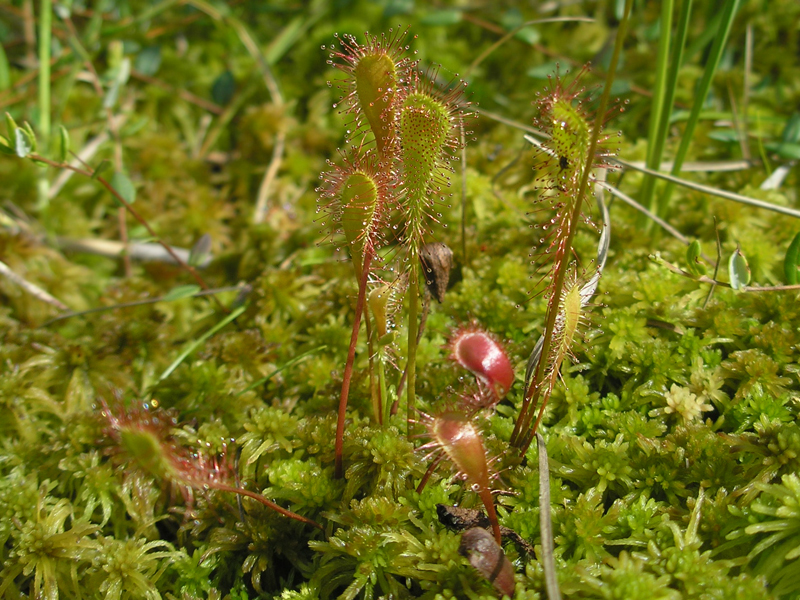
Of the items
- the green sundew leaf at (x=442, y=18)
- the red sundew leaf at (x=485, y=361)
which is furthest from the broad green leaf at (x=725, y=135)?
the red sundew leaf at (x=485, y=361)

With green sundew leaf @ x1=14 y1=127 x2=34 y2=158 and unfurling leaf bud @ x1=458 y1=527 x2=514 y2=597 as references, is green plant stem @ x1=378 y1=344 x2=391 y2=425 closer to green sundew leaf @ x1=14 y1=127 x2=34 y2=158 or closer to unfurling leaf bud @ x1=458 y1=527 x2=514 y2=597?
unfurling leaf bud @ x1=458 y1=527 x2=514 y2=597

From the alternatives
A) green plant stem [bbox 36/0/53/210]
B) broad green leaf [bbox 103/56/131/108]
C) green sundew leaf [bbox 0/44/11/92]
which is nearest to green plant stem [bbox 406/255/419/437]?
green plant stem [bbox 36/0/53/210]

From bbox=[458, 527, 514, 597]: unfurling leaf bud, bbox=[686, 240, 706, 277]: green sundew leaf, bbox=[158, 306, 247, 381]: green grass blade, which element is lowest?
bbox=[158, 306, 247, 381]: green grass blade

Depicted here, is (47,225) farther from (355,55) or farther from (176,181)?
(355,55)

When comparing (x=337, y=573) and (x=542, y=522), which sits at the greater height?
(x=542, y=522)

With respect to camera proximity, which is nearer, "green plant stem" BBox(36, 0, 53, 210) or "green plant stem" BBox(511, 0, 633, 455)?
"green plant stem" BBox(511, 0, 633, 455)

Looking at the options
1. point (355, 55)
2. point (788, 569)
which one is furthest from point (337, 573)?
point (355, 55)
